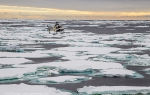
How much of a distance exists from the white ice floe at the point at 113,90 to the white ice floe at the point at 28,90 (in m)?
0.51

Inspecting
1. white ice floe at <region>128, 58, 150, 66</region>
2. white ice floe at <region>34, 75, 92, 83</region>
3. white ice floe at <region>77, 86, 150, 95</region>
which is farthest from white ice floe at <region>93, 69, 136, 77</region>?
white ice floe at <region>128, 58, 150, 66</region>

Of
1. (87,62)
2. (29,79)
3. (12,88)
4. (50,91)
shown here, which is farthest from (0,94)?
(87,62)

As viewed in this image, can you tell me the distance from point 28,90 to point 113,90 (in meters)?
2.13

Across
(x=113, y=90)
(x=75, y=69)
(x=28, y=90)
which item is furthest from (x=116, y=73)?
(x=28, y=90)

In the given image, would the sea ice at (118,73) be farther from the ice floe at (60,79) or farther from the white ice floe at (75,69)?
the ice floe at (60,79)

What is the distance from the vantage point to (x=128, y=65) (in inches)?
461

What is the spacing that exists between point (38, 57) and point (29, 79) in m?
4.75

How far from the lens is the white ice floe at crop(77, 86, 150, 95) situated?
7.54m

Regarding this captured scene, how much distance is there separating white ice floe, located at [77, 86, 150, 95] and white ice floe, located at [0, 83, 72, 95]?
0.51 metres

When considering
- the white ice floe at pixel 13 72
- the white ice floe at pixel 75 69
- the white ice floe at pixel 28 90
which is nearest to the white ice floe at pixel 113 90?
the white ice floe at pixel 28 90

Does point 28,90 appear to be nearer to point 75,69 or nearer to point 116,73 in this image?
point 75,69

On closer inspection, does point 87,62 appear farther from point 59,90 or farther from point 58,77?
point 59,90

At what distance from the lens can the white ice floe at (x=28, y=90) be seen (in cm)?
728

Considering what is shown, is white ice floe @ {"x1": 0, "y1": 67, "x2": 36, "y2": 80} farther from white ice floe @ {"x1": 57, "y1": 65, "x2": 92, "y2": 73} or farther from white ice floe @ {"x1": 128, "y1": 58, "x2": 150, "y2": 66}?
white ice floe @ {"x1": 128, "y1": 58, "x2": 150, "y2": 66}
